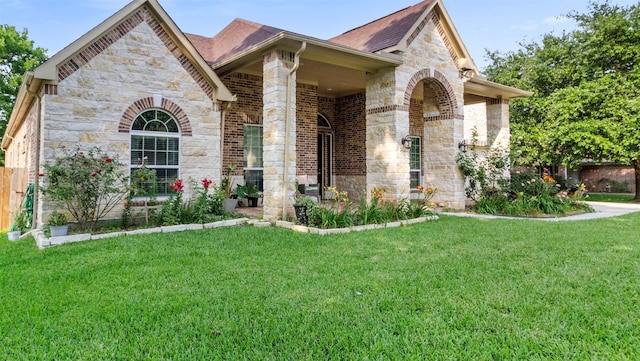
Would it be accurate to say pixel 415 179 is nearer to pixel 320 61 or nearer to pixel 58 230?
pixel 320 61

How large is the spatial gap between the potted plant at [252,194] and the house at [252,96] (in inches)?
16.6

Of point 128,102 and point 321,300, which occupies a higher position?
point 128,102

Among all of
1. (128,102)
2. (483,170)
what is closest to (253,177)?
(128,102)

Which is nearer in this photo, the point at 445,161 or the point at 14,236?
the point at 14,236

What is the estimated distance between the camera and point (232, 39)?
10531mm

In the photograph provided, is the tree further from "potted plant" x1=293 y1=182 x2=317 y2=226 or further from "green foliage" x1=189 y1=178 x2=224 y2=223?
"potted plant" x1=293 y1=182 x2=317 y2=226

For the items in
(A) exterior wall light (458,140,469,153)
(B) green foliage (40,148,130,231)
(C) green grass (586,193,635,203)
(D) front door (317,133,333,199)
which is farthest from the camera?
(C) green grass (586,193,635,203)

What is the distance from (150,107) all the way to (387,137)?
546 cm

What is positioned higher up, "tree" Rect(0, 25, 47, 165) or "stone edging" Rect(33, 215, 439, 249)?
"tree" Rect(0, 25, 47, 165)

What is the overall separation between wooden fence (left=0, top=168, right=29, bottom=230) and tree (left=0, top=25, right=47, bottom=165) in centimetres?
1660

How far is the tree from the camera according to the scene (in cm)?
2230

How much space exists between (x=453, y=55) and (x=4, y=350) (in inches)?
436

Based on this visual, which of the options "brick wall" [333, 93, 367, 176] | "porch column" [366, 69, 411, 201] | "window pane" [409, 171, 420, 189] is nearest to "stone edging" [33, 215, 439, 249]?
"porch column" [366, 69, 411, 201]

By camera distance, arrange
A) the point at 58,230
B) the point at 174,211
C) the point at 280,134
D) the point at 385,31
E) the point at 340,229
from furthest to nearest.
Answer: the point at 385,31 < the point at 280,134 < the point at 174,211 < the point at 340,229 < the point at 58,230
